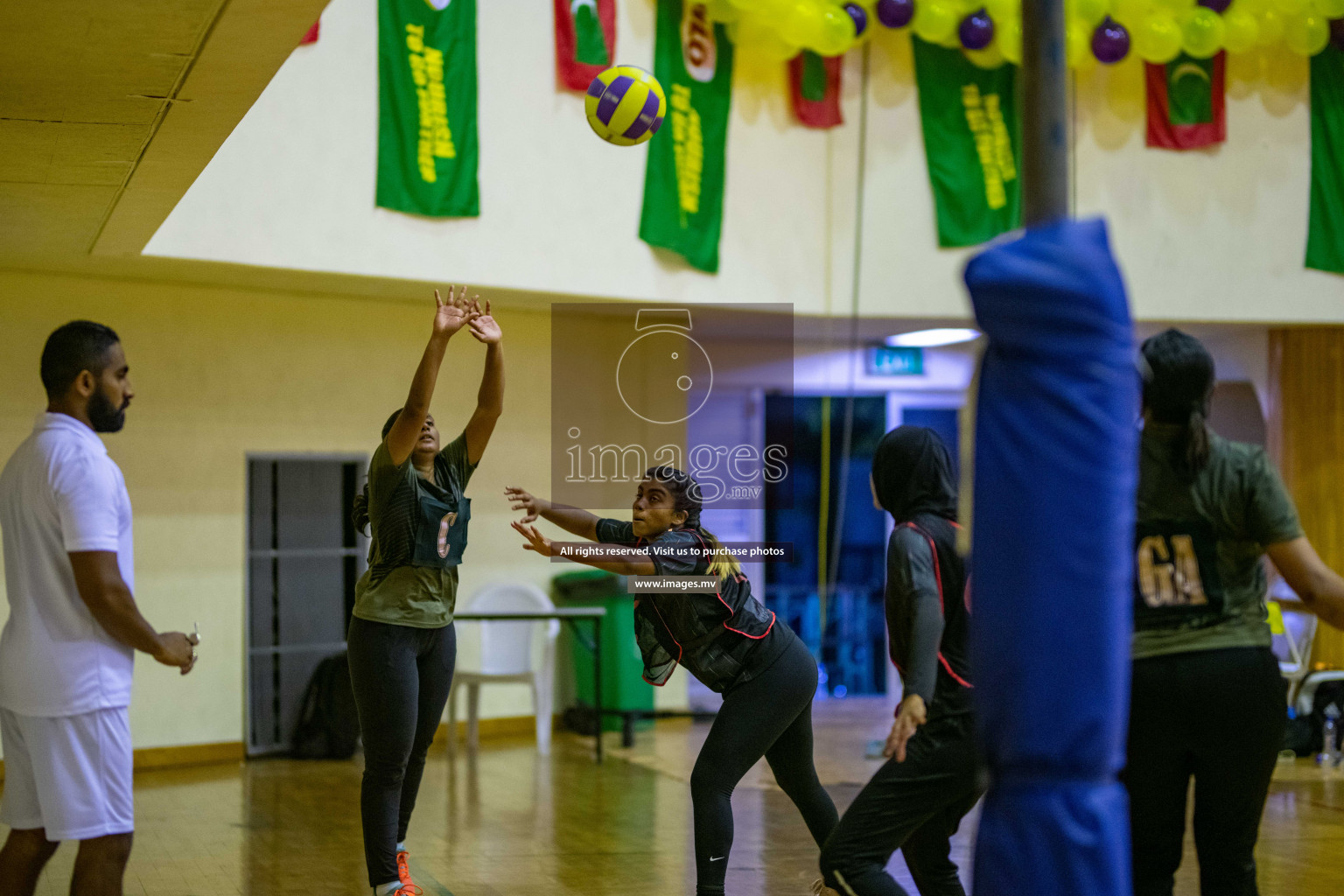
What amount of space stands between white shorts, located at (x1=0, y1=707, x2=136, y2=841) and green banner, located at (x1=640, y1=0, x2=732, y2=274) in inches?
242

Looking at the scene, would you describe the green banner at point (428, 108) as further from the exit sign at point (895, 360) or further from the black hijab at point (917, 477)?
the black hijab at point (917, 477)

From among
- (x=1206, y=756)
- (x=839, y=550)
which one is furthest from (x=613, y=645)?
(x=1206, y=756)

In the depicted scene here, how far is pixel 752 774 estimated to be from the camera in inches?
299

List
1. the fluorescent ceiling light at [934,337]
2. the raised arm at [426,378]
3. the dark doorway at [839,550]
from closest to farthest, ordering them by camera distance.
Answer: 1. the raised arm at [426,378]
2. the fluorescent ceiling light at [934,337]
3. the dark doorway at [839,550]

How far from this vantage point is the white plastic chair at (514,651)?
335 inches

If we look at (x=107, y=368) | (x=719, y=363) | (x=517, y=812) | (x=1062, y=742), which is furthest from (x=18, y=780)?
(x=719, y=363)

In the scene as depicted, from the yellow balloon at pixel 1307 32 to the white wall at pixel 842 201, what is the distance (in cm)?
46

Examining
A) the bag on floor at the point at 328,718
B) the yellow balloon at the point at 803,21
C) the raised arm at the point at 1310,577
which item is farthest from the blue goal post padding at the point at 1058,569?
the yellow balloon at the point at 803,21

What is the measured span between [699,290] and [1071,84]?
11.1 ft

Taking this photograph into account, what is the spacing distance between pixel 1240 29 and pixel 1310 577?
7.37 m

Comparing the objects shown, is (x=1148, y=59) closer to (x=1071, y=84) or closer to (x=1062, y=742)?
(x=1071, y=84)

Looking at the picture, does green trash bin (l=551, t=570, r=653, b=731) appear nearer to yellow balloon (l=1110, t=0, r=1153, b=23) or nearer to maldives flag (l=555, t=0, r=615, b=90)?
maldives flag (l=555, t=0, r=615, b=90)

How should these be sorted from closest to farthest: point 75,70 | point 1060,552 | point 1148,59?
point 1060,552 < point 75,70 < point 1148,59

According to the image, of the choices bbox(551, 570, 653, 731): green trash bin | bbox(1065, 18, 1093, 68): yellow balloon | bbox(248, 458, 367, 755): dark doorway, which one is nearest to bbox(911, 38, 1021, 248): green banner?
bbox(1065, 18, 1093, 68): yellow balloon
